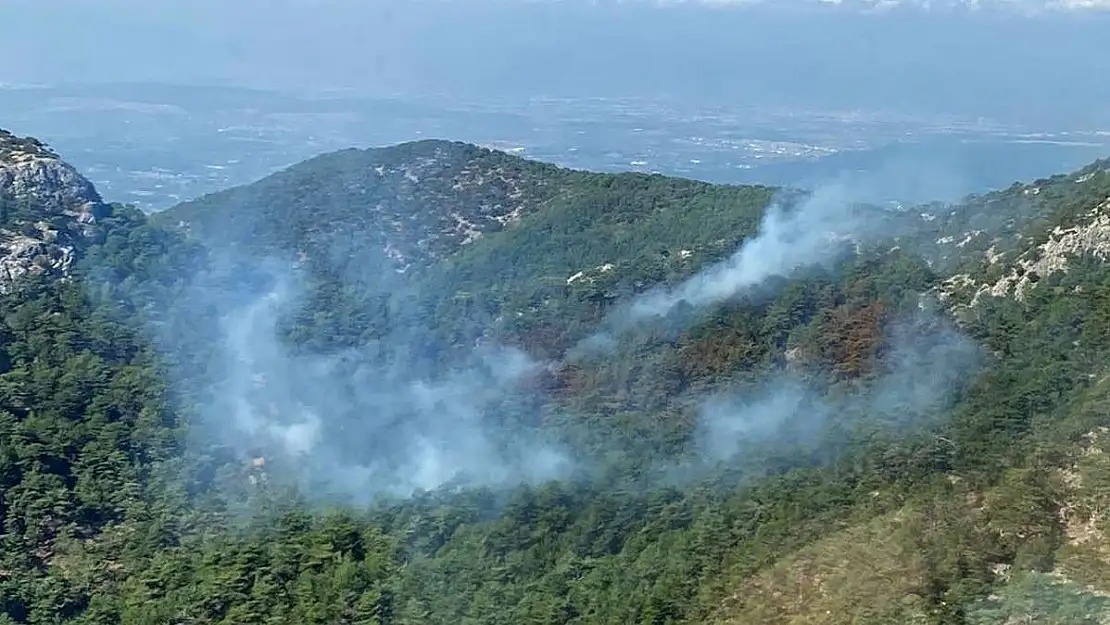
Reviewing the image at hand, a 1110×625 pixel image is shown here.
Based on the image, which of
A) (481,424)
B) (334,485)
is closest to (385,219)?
(481,424)

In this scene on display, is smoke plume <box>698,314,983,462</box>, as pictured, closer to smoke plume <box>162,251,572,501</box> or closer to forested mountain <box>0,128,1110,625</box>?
forested mountain <box>0,128,1110,625</box>

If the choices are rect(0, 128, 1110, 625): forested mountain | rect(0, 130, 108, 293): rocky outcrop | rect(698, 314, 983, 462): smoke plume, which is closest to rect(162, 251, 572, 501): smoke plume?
rect(0, 128, 1110, 625): forested mountain

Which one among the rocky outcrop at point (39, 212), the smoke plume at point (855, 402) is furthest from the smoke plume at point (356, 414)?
the smoke plume at point (855, 402)

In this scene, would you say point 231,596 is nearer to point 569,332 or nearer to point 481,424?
point 481,424

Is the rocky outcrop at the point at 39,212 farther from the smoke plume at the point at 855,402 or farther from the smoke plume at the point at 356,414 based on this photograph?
the smoke plume at the point at 855,402

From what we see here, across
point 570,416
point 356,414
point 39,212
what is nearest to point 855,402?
point 570,416

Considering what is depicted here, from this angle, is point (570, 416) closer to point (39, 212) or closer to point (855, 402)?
point (855, 402)
